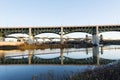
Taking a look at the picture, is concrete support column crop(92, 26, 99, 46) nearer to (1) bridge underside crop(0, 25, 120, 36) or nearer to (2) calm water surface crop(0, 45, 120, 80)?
(1) bridge underside crop(0, 25, 120, 36)

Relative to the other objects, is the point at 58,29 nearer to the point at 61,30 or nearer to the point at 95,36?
the point at 61,30

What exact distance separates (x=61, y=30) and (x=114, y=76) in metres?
94.8

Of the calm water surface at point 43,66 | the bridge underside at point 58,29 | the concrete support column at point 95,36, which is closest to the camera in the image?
A: the calm water surface at point 43,66

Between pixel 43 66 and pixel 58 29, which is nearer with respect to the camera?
pixel 43 66

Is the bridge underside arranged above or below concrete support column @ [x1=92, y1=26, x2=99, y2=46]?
above

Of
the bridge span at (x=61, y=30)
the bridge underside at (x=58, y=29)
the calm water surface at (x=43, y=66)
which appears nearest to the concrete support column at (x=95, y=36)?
the bridge span at (x=61, y=30)

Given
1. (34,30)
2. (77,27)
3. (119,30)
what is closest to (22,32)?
(34,30)

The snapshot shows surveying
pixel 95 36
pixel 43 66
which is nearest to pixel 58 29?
pixel 95 36

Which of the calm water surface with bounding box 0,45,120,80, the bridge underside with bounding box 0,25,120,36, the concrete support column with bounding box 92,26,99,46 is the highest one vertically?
the bridge underside with bounding box 0,25,120,36

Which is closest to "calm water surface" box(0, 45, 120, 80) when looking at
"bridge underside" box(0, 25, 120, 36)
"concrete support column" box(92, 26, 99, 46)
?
"concrete support column" box(92, 26, 99, 46)

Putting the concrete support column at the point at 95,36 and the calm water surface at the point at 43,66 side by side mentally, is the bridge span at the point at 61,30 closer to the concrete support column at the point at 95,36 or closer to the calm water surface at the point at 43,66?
the concrete support column at the point at 95,36

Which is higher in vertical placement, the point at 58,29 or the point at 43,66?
the point at 58,29

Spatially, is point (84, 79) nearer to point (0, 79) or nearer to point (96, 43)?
point (0, 79)

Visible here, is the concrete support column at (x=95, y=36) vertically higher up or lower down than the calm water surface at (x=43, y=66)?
higher up
